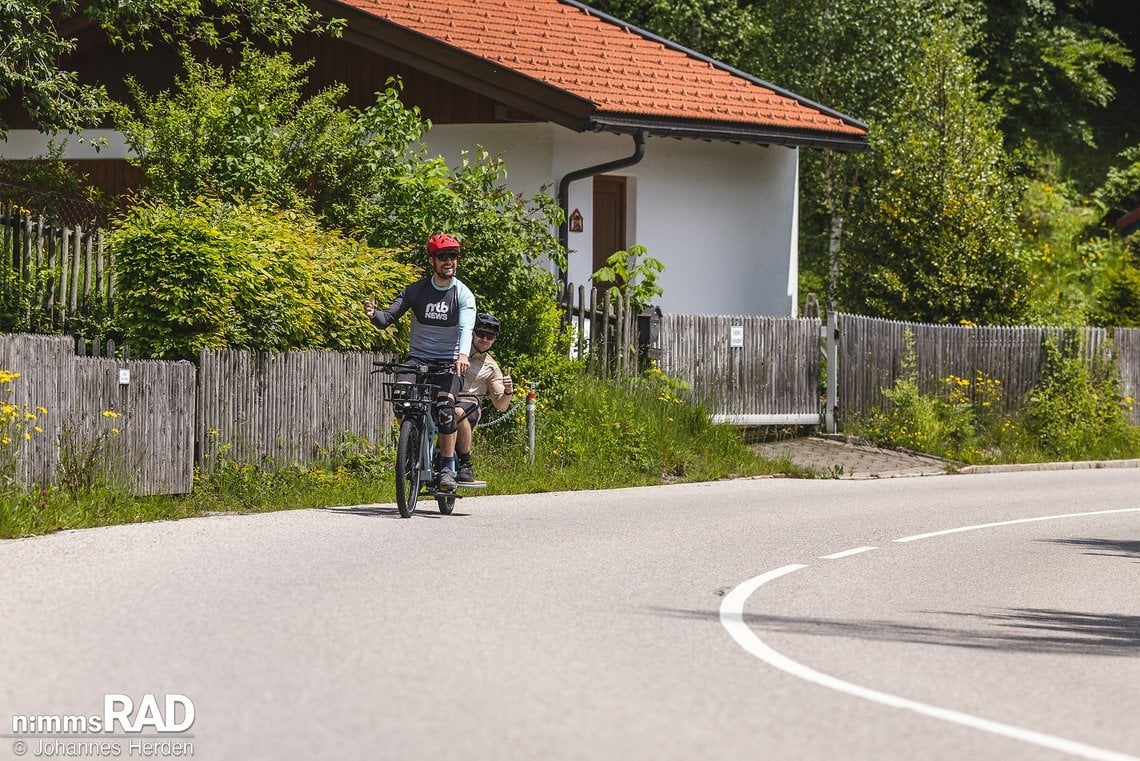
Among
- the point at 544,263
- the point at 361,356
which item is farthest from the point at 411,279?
the point at 544,263

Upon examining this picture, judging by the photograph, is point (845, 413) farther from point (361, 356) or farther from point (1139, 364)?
point (361, 356)

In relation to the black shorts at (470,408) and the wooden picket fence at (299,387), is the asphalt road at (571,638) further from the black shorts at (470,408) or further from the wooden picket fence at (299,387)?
the wooden picket fence at (299,387)

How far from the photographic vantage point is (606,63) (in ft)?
83.3

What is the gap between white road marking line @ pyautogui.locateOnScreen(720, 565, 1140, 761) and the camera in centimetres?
595

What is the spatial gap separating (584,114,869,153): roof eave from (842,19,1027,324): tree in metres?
2.89

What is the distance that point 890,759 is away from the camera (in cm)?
566

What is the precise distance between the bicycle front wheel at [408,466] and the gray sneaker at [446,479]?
191 mm

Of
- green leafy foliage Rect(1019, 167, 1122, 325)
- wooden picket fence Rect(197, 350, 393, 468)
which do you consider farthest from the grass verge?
green leafy foliage Rect(1019, 167, 1122, 325)

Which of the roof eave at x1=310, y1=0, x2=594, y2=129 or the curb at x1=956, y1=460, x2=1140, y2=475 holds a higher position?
the roof eave at x1=310, y1=0, x2=594, y2=129

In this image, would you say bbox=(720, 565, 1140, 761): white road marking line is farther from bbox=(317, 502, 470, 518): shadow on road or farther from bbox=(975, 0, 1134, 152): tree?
bbox=(975, 0, 1134, 152): tree

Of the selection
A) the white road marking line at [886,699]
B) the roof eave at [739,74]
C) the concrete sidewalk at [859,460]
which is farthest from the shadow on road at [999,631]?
the roof eave at [739,74]

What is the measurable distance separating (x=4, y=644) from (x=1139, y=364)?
75.3 ft

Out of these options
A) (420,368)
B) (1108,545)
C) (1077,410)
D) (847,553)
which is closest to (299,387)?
(420,368)

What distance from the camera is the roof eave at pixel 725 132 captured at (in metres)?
22.5
